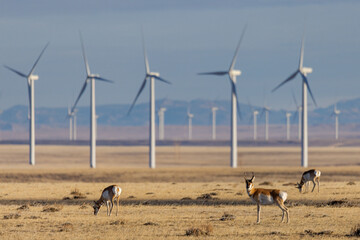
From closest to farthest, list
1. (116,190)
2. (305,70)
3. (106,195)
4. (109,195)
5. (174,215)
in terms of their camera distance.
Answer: (116,190), (109,195), (106,195), (174,215), (305,70)

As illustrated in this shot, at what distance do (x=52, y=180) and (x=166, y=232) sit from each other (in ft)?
176

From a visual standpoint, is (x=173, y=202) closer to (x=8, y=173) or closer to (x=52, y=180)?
(x=52, y=180)

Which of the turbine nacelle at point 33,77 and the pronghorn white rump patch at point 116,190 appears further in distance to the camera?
the turbine nacelle at point 33,77

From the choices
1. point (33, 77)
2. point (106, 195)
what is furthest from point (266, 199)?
point (33, 77)

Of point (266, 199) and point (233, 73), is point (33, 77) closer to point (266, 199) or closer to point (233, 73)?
point (233, 73)

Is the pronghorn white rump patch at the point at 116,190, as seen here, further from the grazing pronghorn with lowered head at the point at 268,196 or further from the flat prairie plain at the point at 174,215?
the grazing pronghorn with lowered head at the point at 268,196

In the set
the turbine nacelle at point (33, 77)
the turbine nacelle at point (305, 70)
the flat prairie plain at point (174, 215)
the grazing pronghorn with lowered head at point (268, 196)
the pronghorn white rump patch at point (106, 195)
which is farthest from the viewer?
the turbine nacelle at point (33, 77)

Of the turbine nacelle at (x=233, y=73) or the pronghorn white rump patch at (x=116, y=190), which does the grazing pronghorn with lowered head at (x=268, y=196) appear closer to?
the pronghorn white rump patch at (x=116, y=190)

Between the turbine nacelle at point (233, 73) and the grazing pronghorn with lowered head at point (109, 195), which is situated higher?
the turbine nacelle at point (233, 73)

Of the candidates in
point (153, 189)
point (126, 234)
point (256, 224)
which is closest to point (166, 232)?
point (126, 234)

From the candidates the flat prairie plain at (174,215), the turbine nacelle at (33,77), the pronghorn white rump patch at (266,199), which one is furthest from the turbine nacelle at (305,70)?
the pronghorn white rump patch at (266,199)

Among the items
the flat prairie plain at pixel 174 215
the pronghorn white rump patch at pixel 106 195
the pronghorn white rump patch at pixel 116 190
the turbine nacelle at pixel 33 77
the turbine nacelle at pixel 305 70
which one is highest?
the turbine nacelle at pixel 305 70

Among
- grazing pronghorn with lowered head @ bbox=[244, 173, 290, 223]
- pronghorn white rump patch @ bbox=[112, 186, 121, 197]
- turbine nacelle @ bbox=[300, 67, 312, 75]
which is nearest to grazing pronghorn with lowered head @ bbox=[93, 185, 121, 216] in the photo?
pronghorn white rump patch @ bbox=[112, 186, 121, 197]

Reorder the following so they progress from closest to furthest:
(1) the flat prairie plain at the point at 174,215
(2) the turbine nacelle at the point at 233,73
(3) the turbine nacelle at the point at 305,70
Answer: (1) the flat prairie plain at the point at 174,215
(2) the turbine nacelle at the point at 233,73
(3) the turbine nacelle at the point at 305,70
